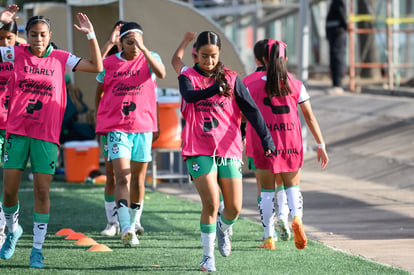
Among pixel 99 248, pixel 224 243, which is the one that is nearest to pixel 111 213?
pixel 99 248

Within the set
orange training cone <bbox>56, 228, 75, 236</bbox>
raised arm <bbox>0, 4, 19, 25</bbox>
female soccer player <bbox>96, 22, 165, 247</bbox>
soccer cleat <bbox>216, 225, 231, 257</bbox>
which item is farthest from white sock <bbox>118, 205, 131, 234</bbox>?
raised arm <bbox>0, 4, 19, 25</bbox>

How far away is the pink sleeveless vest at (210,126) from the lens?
277 inches

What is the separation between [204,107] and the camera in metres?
7.03

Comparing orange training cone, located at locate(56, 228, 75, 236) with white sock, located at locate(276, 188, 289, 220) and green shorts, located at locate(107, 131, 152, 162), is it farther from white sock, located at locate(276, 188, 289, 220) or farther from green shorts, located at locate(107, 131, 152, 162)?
white sock, located at locate(276, 188, 289, 220)

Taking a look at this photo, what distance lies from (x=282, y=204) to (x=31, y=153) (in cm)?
254

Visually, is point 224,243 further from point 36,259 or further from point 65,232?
point 65,232

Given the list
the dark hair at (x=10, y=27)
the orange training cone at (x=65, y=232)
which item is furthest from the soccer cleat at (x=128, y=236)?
the dark hair at (x=10, y=27)

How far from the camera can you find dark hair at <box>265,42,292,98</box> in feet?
26.2

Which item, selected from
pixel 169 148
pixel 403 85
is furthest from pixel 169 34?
pixel 403 85

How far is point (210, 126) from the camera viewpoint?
704 cm

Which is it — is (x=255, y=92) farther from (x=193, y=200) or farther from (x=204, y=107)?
(x=193, y=200)

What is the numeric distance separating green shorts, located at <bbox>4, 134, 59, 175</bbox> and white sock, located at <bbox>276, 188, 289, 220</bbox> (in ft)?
7.57

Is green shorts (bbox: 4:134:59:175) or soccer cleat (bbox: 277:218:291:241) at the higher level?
green shorts (bbox: 4:134:59:175)

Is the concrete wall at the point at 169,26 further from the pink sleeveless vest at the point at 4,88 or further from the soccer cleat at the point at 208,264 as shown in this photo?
the soccer cleat at the point at 208,264
